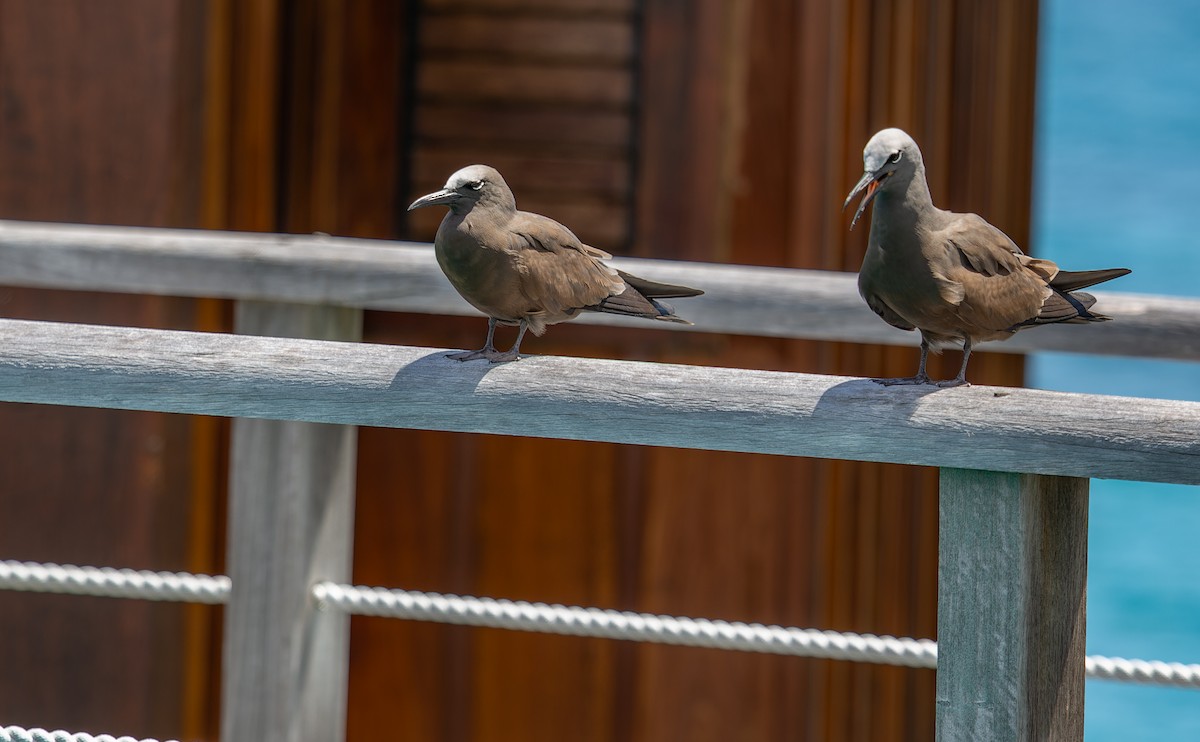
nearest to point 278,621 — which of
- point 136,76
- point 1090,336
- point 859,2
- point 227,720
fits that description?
point 227,720

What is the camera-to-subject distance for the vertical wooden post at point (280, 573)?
5.51 ft

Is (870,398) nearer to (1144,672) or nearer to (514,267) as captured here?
(514,267)

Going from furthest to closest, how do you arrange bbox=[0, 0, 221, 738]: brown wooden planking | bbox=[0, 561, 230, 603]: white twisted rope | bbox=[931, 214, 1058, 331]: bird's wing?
bbox=[0, 0, 221, 738]: brown wooden planking
bbox=[0, 561, 230, 603]: white twisted rope
bbox=[931, 214, 1058, 331]: bird's wing

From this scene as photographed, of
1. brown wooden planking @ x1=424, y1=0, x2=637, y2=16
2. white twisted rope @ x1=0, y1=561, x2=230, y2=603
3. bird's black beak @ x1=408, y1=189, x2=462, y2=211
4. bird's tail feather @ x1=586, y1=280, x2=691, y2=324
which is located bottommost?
white twisted rope @ x1=0, y1=561, x2=230, y2=603

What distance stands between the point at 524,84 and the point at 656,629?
1.60 m

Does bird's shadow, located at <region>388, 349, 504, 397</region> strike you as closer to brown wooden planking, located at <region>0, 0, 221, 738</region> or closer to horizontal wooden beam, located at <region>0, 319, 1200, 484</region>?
horizontal wooden beam, located at <region>0, 319, 1200, 484</region>

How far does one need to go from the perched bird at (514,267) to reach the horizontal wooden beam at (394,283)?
0.51 metres

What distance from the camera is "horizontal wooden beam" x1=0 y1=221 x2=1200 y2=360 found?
1.77 metres

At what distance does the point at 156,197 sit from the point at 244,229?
19 cm

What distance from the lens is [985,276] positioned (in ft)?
3.66

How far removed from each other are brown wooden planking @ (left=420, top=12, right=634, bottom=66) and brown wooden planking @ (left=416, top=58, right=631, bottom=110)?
2cm

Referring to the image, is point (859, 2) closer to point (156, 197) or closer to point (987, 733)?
point (156, 197)

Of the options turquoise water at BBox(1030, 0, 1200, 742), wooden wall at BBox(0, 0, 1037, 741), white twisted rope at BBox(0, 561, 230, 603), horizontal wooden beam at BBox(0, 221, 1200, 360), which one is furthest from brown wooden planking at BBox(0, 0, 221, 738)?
turquoise water at BBox(1030, 0, 1200, 742)

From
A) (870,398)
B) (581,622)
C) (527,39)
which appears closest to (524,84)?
(527,39)
